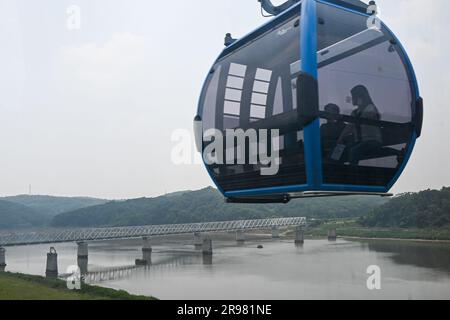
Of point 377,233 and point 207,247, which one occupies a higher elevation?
point 207,247

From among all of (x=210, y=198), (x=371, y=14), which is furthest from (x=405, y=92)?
(x=210, y=198)

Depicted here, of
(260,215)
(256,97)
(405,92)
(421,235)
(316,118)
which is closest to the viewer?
(316,118)

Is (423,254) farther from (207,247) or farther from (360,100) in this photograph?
(360,100)

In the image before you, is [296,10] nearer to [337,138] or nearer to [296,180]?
[337,138]

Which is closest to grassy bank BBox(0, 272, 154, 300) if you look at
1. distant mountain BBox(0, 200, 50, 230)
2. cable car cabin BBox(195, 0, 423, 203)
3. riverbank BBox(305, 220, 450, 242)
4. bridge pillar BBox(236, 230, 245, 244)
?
cable car cabin BBox(195, 0, 423, 203)

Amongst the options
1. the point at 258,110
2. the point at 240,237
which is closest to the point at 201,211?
the point at 240,237

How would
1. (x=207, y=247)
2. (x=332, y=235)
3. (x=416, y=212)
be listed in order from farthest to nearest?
1. (x=332, y=235)
2. (x=416, y=212)
3. (x=207, y=247)

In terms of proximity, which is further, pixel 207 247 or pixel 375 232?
pixel 375 232
